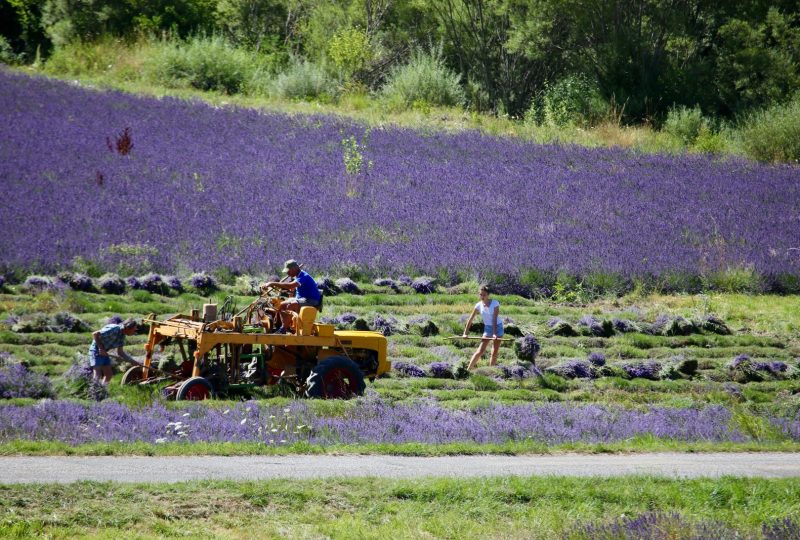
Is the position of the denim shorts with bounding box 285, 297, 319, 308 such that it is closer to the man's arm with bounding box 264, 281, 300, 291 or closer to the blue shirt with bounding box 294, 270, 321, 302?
the blue shirt with bounding box 294, 270, 321, 302

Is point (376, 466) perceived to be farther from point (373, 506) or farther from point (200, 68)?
point (200, 68)

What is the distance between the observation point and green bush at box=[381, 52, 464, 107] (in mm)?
37219

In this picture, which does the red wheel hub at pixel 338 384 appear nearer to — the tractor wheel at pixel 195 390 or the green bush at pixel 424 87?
the tractor wheel at pixel 195 390

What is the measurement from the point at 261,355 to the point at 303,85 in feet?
85.0

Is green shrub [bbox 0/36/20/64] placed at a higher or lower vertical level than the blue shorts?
higher

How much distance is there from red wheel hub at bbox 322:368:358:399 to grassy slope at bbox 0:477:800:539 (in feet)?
12.1

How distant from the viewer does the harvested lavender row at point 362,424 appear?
989 centimetres

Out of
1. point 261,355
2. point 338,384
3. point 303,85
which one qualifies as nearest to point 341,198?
point 261,355

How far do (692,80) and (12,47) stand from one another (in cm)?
2667

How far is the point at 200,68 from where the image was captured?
36469mm

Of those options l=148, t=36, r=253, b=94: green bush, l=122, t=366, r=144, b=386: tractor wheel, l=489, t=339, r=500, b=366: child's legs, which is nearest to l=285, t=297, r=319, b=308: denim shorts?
l=122, t=366, r=144, b=386: tractor wheel

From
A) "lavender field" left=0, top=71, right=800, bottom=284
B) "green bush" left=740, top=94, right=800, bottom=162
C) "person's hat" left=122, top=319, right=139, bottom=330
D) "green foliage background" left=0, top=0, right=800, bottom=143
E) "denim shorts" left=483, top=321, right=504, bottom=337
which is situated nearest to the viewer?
"person's hat" left=122, top=319, right=139, bottom=330

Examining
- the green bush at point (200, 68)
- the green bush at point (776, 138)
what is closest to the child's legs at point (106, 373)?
the green bush at point (200, 68)

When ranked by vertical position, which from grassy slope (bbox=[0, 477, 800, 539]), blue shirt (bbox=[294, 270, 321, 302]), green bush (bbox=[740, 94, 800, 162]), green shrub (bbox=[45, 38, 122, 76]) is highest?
green shrub (bbox=[45, 38, 122, 76])
